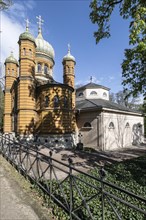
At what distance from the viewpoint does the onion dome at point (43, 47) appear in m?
25.5

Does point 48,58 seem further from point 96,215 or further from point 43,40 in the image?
point 96,215

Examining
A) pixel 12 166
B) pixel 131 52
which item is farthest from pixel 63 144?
pixel 131 52

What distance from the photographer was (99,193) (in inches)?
132

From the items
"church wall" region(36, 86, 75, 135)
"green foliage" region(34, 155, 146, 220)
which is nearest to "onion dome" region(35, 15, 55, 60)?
"church wall" region(36, 86, 75, 135)

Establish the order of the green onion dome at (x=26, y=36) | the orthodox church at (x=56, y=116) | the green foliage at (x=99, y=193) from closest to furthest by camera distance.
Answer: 1. the green foliage at (x=99, y=193)
2. the orthodox church at (x=56, y=116)
3. the green onion dome at (x=26, y=36)

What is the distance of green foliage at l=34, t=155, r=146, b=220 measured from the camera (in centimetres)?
448

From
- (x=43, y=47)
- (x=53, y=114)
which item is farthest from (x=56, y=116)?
(x=43, y=47)

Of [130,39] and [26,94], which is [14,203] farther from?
[26,94]

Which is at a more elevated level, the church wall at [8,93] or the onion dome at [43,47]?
the onion dome at [43,47]

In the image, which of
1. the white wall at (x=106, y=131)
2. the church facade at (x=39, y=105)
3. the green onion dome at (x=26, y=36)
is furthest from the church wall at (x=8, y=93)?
the white wall at (x=106, y=131)

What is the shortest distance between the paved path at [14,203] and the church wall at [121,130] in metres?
13.3

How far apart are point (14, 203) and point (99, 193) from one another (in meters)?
2.85

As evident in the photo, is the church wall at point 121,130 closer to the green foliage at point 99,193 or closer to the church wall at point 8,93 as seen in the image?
the green foliage at point 99,193

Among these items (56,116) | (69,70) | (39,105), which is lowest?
(56,116)
